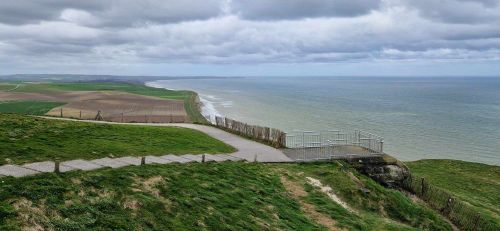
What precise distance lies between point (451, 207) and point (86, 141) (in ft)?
65.1

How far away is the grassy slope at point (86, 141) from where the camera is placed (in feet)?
62.9

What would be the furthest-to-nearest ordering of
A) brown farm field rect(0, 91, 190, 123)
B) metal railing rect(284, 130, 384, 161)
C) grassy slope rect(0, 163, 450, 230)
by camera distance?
1. brown farm field rect(0, 91, 190, 123)
2. metal railing rect(284, 130, 384, 161)
3. grassy slope rect(0, 163, 450, 230)

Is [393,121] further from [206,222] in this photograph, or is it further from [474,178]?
[206,222]

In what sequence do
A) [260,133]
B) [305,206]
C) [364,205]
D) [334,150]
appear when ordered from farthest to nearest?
[260,133] → [334,150] → [364,205] → [305,206]

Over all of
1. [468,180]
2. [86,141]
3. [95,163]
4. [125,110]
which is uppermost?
[86,141]

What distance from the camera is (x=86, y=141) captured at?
23.0 meters

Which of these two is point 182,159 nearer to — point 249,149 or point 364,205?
point 249,149

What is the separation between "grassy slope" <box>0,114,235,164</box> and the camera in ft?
62.9

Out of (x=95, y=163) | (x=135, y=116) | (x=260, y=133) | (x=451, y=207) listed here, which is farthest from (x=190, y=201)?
(x=135, y=116)

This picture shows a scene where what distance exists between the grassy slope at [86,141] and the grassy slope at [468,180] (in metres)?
17.5

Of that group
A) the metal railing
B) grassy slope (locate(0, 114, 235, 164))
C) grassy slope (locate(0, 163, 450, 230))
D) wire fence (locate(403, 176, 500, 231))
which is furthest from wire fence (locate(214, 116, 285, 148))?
wire fence (locate(403, 176, 500, 231))

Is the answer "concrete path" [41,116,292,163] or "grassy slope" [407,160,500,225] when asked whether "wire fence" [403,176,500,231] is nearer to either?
"grassy slope" [407,160,500,225]

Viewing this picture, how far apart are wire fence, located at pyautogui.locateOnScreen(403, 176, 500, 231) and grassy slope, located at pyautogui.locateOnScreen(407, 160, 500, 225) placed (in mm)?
3542

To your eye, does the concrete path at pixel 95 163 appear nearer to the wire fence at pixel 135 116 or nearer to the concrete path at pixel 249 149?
the concrete path at pixel 249 149
